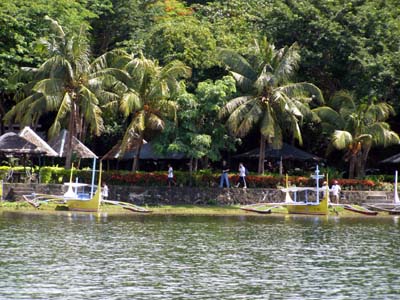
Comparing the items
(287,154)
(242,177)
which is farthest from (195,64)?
(242,177)

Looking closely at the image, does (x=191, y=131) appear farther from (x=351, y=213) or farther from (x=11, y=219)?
(x=11, y=219)

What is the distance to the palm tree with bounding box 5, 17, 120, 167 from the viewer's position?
1955 inches

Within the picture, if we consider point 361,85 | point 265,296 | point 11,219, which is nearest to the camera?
point 265,296

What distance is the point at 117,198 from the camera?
50.1 meters

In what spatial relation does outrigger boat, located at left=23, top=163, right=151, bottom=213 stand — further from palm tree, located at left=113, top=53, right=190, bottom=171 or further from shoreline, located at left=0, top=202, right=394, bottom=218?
palm tree, located at left=113, top=53, right=190, bottom=171

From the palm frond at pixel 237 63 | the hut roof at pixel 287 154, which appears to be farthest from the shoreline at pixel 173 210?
the palm frond at pixel 237 63

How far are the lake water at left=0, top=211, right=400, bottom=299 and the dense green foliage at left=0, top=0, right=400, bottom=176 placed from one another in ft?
24.3

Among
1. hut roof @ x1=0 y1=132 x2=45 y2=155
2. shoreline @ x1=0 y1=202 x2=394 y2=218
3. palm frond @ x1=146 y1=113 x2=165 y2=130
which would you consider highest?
palm frond @ x1=146 y1=113 x2=165 y2=130

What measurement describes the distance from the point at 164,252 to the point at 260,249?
3.47m

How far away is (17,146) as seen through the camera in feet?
167

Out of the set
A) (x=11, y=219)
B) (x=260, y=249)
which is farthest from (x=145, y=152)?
(x=260, y=249)

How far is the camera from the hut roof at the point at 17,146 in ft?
166

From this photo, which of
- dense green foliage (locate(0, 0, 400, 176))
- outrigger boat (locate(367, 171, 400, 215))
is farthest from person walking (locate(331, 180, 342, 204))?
dense green foliage (locate(0, 0, 400, 176))

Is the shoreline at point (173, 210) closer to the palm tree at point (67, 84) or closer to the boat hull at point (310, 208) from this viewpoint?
the boat hull at point (310, 208)
